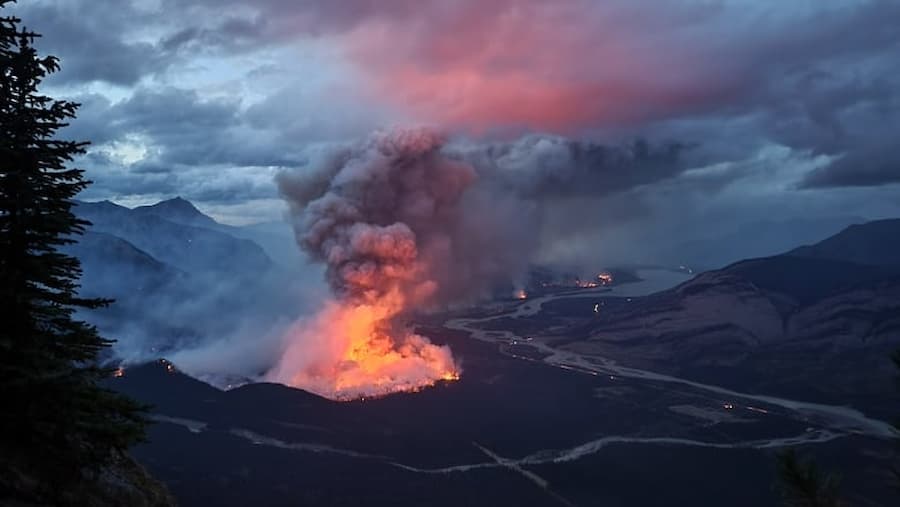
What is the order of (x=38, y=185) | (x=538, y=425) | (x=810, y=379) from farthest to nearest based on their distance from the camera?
1. (x=810, y=379)
2. (x=538, y=425)
3. (x=38, y=185)

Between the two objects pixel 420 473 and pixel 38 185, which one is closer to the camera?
pixel 38 185

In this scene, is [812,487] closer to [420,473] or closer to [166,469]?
[420,473]

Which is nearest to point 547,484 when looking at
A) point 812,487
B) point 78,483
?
point 812,487

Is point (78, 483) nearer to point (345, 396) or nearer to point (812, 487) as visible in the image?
point (812, 487)

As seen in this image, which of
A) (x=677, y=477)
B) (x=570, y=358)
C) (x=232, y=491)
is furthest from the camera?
(x=570, y=358)

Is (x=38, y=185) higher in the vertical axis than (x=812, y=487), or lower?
higher

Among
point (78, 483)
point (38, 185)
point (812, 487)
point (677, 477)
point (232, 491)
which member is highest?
point (38, 185)
